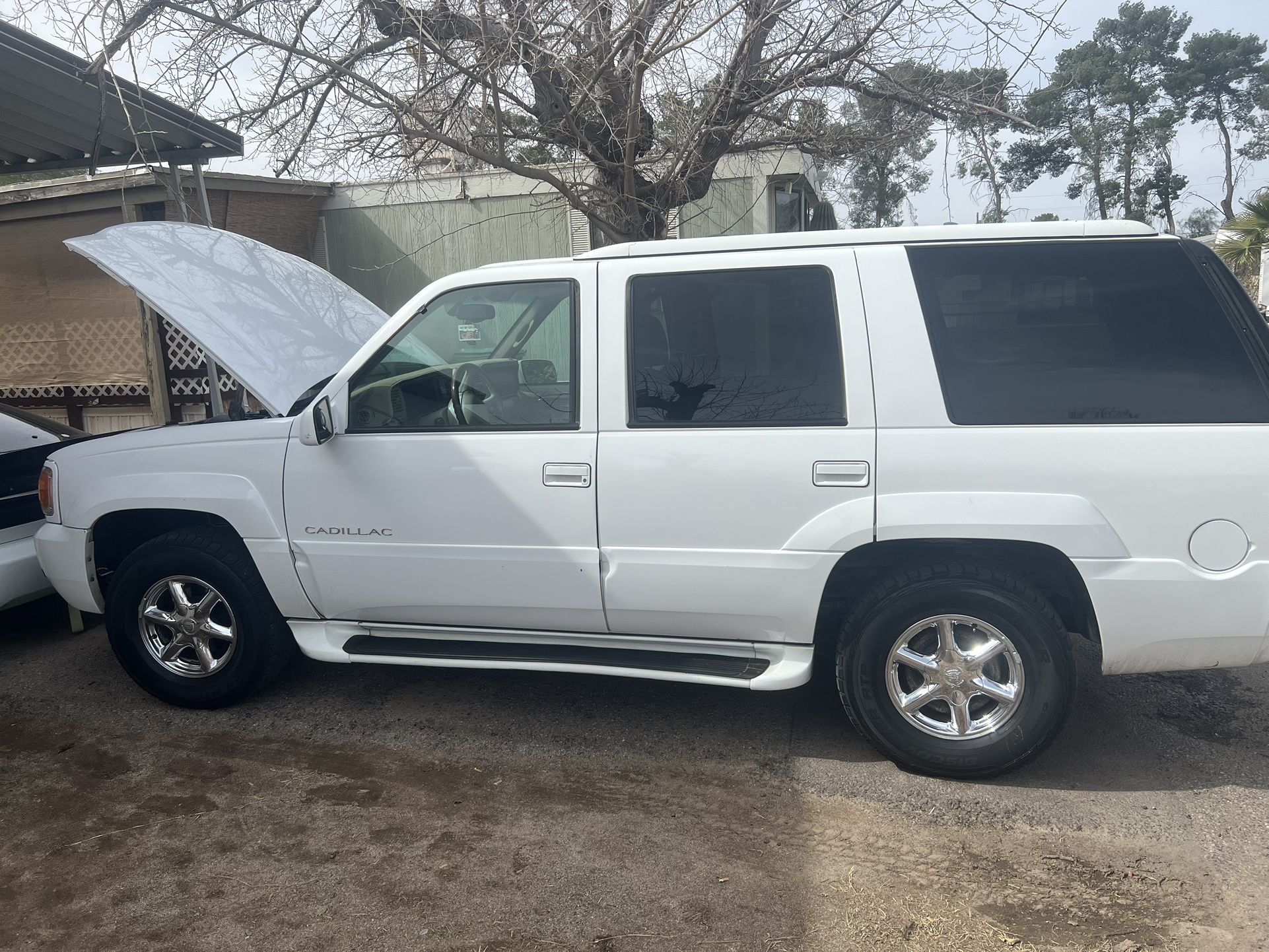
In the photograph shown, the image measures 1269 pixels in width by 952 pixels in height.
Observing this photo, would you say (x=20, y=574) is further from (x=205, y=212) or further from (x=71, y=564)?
(x=205, y=212)

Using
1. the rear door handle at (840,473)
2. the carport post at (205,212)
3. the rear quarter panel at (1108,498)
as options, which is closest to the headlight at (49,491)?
the carport post at (205,212)

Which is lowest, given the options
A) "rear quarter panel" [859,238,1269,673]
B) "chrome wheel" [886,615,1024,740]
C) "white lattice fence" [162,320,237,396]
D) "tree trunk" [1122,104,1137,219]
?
"chrome wheel" [886,615,1024,740]

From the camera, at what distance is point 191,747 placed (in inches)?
161

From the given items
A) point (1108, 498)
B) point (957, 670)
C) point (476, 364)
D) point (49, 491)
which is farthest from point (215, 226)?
point (1108, 498)

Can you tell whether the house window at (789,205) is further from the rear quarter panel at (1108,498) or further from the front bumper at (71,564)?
the front bumper at (71,564)

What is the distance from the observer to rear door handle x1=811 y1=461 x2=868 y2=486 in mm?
3473

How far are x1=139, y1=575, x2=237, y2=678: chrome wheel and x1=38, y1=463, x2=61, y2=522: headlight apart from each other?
0.69m

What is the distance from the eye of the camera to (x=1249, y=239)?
47.5ft

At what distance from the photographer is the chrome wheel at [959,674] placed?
139 inches

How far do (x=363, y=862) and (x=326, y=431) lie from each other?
169 centimetres

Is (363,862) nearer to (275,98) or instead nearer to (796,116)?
(275,98)

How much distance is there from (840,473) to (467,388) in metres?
1.53

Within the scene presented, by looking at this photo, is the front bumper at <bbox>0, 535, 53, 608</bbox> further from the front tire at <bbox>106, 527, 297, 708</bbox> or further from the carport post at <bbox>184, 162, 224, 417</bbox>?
the carport post at <bbox>184, 162, 224, 417</bbox>

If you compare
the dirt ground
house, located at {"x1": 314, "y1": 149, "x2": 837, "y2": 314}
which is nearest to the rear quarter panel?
the dirt ground
